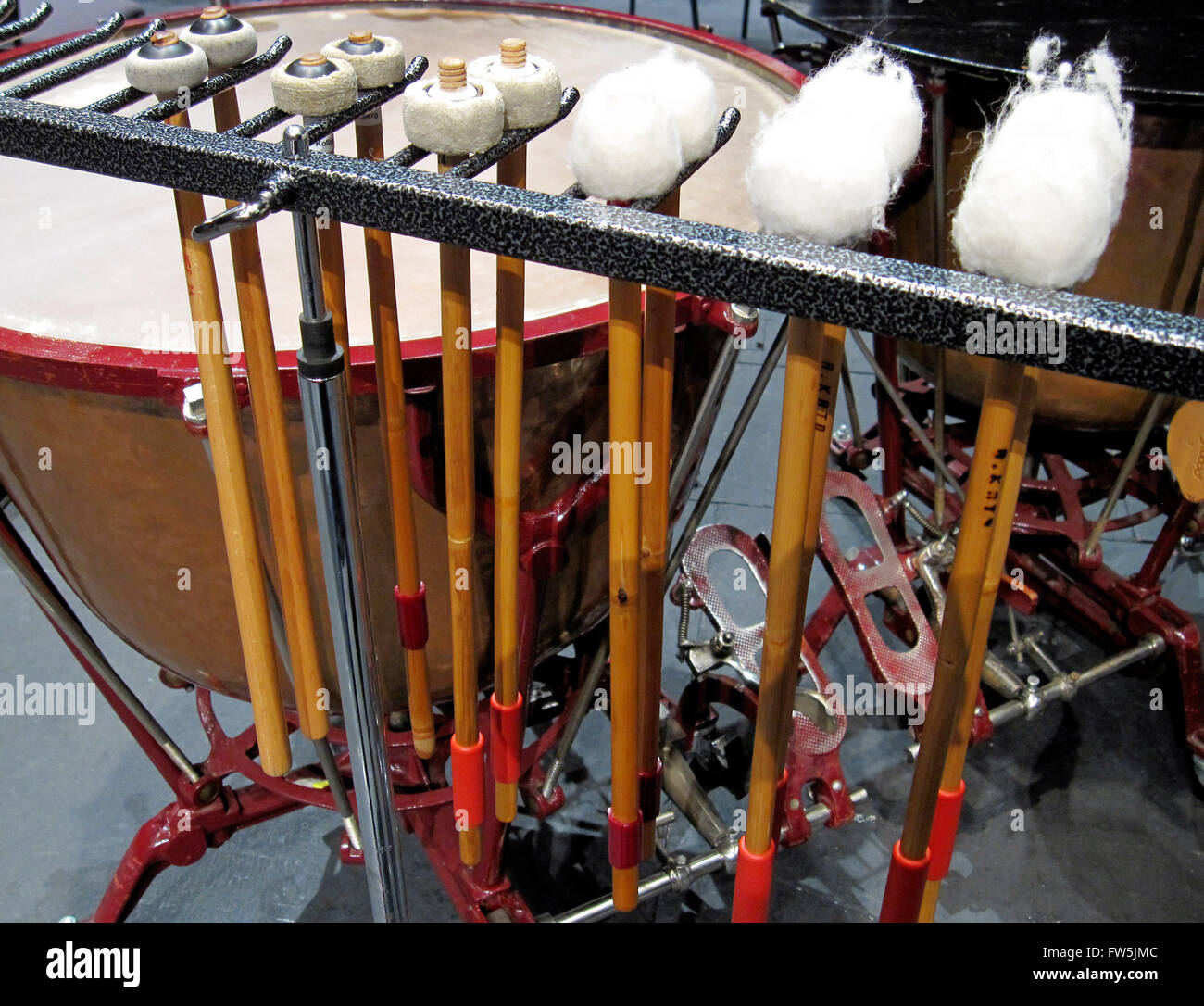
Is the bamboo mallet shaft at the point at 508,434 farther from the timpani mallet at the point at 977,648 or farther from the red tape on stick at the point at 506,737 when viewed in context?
the timpani mallet at the point at 977,648

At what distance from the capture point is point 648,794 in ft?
3.00

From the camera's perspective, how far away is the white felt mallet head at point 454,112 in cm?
58

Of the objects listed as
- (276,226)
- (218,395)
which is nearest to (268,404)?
(218,395)

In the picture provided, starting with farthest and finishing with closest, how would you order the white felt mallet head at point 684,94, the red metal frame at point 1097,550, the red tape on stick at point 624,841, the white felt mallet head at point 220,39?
the red metal frame at point 1097,550
the red tape on stick at point 624,841
the white felt mallet head at point 220,39
the white felt mallet head at point 684,94

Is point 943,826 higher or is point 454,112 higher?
point 454,112

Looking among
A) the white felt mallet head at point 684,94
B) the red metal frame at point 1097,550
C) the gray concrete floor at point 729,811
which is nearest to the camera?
the white felt mallet head at point 684,94

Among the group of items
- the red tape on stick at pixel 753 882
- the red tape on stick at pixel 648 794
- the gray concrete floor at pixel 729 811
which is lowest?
the gray concrete floor at pixel 729 811

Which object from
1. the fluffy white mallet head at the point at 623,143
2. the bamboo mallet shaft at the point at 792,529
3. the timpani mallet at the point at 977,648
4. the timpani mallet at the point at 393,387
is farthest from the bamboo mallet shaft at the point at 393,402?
the timpani mallet at the point at 977,648

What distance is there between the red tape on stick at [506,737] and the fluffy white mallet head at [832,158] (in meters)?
0.46

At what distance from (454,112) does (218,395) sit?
0.70 ft

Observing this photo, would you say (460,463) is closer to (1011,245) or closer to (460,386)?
(460,386)
